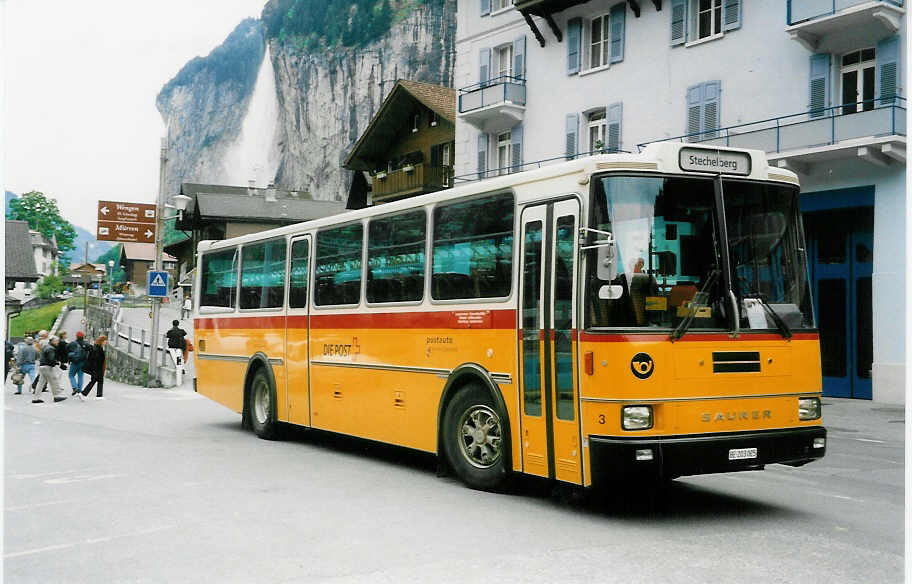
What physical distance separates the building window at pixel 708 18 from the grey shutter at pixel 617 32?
2642mm

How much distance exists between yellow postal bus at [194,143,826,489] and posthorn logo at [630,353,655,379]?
2 cm

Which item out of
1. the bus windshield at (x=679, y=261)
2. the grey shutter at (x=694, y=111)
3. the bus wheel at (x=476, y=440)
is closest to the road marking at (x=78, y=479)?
the bus wheel at (x=476, y=440)

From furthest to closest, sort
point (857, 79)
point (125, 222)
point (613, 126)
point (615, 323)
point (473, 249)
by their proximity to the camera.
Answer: point (125, 222), point (613, 126), point (857, 79), point (473, 249), point (615, 323)

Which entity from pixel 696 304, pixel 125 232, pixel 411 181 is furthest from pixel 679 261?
pixel 411 181

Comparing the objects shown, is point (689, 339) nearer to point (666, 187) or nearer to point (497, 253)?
point (666, 187)

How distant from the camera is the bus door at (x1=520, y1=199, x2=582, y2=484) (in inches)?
309

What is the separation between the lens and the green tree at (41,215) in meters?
110

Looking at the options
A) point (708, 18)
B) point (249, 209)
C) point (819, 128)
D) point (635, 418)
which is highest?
point (249, 209)

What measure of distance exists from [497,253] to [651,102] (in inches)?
753

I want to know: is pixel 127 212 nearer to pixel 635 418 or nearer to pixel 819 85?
pixel 819 85

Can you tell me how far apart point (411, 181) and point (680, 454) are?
35.4 meters

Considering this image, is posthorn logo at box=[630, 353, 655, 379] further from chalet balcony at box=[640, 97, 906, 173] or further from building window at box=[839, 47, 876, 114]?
building window at box=[839, 47, 876, 114]

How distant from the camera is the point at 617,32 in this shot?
28094mm

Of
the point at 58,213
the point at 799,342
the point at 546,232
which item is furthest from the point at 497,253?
the point at 58,213
